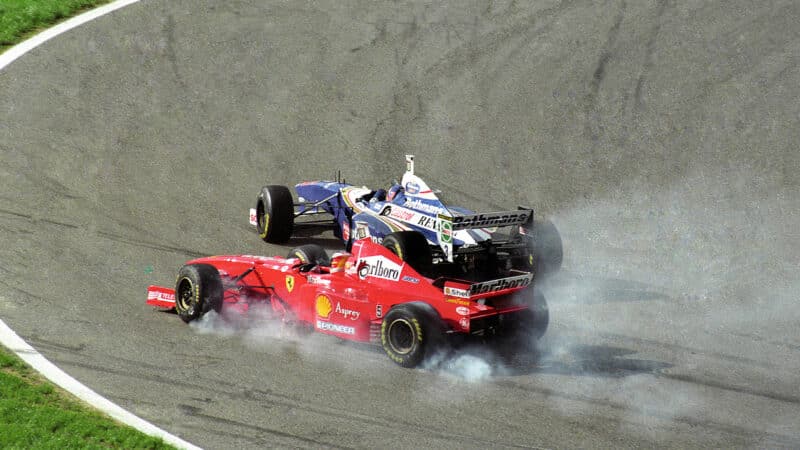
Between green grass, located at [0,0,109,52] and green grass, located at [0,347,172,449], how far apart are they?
15788 mm

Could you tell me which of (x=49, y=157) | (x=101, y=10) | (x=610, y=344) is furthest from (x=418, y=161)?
(x=101, y=10)

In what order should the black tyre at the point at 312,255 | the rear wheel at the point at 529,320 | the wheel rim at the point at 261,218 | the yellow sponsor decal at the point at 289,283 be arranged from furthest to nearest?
the wheel rim at the point at 261,218
the black tyre at the point at 312,255
the yellow sponsor decal at the point at 289,283
the rear wheel at the point at 529,320

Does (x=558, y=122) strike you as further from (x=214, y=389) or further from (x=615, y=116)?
(x=214, y=389)

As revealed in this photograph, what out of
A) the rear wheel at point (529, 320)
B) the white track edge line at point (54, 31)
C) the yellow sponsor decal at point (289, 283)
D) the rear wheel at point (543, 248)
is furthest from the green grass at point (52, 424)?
the white track edge line at point (54, 31)

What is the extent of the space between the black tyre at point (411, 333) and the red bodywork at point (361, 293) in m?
0.32

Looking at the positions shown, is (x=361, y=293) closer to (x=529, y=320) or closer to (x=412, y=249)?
(x=412, y=249)

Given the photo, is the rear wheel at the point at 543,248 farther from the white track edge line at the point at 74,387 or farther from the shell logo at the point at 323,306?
the white track edge line at the point at 74,387

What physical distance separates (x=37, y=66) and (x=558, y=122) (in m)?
11.9

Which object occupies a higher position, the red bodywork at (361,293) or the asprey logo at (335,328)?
the red bodywork at (361,293)

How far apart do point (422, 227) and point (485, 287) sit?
3.61 metres

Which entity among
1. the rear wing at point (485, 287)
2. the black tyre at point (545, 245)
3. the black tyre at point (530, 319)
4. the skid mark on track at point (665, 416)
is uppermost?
the black tyre at point (545, 245)

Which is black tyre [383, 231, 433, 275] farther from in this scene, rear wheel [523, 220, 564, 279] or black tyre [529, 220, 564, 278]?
Result: black tyre [529, 220, 564, 278]

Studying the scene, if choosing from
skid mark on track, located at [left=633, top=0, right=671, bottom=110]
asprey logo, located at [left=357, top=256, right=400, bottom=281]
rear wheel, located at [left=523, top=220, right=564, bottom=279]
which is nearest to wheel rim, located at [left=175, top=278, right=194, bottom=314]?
asprey logo, located at [left=357, top=256, right=400, bottom=281]

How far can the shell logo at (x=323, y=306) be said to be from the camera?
39.3 feet
